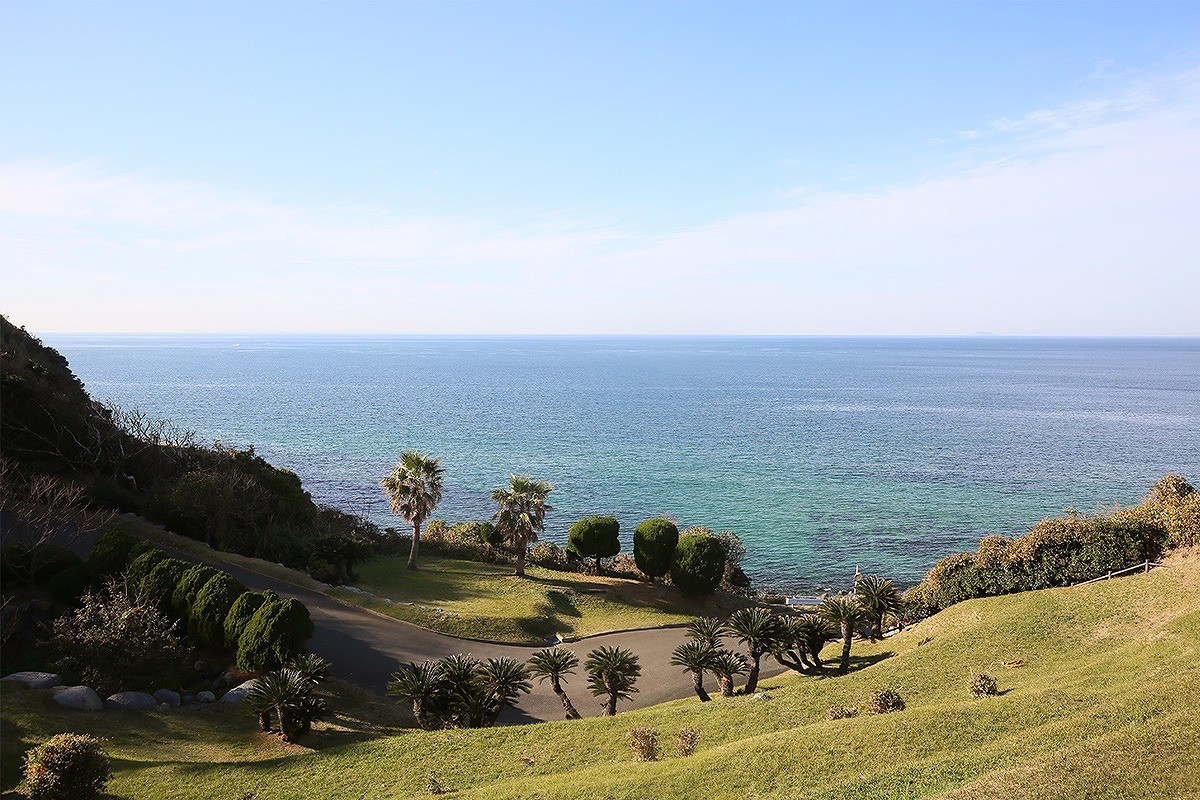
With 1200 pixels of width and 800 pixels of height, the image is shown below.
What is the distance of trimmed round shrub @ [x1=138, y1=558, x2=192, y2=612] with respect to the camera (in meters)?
28.8

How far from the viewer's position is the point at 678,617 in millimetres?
39438

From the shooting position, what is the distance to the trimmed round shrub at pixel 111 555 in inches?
1198

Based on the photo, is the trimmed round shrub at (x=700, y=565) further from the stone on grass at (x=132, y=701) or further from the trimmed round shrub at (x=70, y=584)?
the trimmed round shrub at (x=70, y=584)

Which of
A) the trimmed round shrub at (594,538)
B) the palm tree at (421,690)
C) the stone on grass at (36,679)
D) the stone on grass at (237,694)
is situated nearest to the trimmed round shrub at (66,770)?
the stone on grass at (237,694)

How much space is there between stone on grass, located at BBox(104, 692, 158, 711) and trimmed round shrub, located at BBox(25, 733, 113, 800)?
6123 millimetres

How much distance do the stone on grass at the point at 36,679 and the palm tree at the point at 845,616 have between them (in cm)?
2824

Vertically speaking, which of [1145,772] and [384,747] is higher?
[1145,772]

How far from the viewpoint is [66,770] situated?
17.0 metres

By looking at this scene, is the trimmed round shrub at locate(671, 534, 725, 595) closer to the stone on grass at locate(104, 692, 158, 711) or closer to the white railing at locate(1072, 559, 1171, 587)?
the white railing at locate(1072, 559, 1171, 587)

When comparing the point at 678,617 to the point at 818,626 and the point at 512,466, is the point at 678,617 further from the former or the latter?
the point at 512,466

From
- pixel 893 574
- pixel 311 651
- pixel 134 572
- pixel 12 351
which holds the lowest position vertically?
pixel 893 574

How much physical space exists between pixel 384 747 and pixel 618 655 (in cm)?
840

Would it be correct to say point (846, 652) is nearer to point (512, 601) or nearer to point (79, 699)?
point (512, 601)

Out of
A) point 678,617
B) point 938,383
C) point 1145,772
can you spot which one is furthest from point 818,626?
point 938,383
